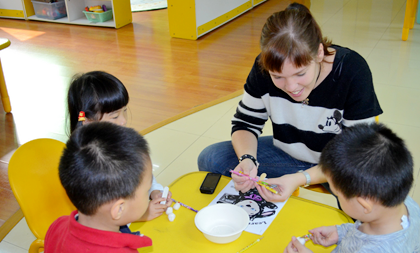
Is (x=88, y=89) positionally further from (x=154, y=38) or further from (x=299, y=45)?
(x=154, y=38)

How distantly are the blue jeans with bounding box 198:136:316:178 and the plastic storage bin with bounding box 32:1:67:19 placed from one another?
420cm

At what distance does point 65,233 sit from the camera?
940mm

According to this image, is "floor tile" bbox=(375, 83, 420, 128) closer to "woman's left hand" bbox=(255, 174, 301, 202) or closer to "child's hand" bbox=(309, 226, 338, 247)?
"woman's left hand" bbox=(255, 174, 301, 202)

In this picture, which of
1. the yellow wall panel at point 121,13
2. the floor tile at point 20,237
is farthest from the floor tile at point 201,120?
the yellow wall panel at point 121,13

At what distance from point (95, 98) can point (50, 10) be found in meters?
4.19

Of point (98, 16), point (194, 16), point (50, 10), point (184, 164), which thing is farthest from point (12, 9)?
point (184, 164)

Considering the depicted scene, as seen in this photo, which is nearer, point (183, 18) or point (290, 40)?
point (290, 40)

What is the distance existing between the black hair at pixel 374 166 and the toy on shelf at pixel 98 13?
4444 mm

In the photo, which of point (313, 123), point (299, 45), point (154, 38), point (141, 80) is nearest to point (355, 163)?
point (299, 45)

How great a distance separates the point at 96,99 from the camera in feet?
4.50

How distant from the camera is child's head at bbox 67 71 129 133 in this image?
1374 millimetres

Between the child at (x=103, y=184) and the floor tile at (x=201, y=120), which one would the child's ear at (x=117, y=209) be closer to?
the child at (x=103, y=184)

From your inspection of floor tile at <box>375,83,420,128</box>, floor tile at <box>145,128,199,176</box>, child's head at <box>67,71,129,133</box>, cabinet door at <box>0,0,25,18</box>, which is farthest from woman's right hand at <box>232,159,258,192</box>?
cabinet door at <box>0,0,25,18</box>

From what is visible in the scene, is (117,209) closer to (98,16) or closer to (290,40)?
(290,40)
